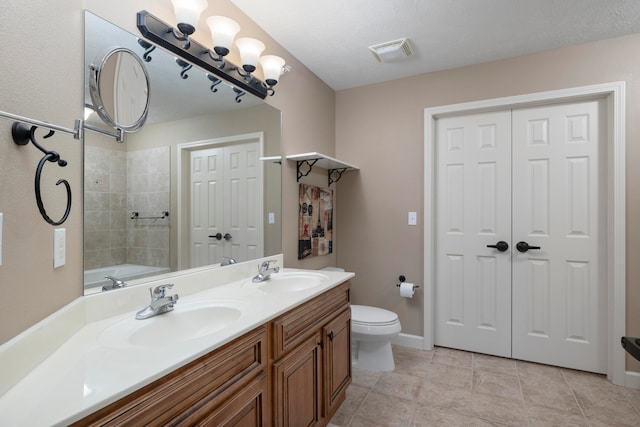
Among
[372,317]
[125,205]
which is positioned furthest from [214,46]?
[372,317]

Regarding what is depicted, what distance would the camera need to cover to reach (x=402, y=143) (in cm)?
293

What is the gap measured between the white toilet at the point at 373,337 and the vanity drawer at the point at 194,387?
4.28 feet

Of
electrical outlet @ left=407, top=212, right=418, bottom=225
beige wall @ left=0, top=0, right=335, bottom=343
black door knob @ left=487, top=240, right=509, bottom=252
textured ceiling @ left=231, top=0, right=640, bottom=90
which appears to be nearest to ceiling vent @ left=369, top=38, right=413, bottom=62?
textured ceiling @ left=231, top=0, right=640, bottom=90

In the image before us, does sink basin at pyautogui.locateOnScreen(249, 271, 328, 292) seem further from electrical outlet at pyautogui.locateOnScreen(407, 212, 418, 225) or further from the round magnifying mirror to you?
electrical outlet at pyautogui.locateOnScreen(407, 212, 418, 225)

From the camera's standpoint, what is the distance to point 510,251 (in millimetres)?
2650

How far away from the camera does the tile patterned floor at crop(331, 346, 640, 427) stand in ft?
6.19

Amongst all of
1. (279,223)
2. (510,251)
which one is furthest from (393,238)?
(279,223)

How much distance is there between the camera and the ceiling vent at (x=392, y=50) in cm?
232

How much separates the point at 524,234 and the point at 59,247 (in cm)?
292

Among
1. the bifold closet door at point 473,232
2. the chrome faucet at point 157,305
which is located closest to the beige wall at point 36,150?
the chrome faucet at point 157,305

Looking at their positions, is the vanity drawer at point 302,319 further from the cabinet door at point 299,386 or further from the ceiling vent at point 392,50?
the ceiling vent at point 392,50

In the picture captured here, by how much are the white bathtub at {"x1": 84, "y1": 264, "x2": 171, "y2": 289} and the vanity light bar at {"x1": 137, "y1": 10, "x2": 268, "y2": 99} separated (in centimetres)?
99

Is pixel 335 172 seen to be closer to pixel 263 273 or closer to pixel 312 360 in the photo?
pixel 263 273

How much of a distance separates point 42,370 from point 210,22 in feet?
5.10
